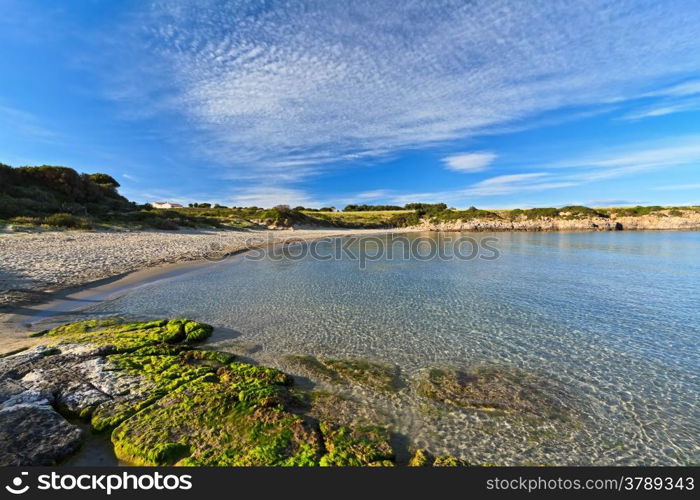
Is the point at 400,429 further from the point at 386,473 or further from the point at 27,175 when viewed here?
the point at 27,175

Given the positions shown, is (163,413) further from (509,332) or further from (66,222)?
(66,222)

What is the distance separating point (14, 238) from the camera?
2295cm

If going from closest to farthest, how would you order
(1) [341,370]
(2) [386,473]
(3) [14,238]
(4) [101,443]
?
(2) [386,473]
(4) [101,443]
(1) [341,370]
(3) [14,238]

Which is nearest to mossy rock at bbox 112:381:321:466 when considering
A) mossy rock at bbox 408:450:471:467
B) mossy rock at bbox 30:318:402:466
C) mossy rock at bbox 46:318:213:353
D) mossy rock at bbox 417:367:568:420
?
mossy rock at bbox 30:318:402:466

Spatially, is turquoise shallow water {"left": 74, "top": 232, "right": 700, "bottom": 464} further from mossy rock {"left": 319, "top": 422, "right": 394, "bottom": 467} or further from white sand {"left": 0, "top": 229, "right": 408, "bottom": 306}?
white sand {"left": 0, "top": 229, "right": 408, "bottom": 306}

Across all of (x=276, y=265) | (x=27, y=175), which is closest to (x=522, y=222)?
(x=276, y=265)

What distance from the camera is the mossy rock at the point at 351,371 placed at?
7.33 meters

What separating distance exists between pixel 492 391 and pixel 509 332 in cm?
432

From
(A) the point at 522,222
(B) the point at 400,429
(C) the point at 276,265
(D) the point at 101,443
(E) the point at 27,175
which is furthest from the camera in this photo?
(A) the point at 522,222

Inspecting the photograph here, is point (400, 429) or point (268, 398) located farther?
point (268, 398)

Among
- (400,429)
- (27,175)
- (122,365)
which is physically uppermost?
(27,175)

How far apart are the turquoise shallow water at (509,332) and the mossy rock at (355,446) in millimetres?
641

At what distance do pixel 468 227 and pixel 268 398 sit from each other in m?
91.9

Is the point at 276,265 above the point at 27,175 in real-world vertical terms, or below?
below
